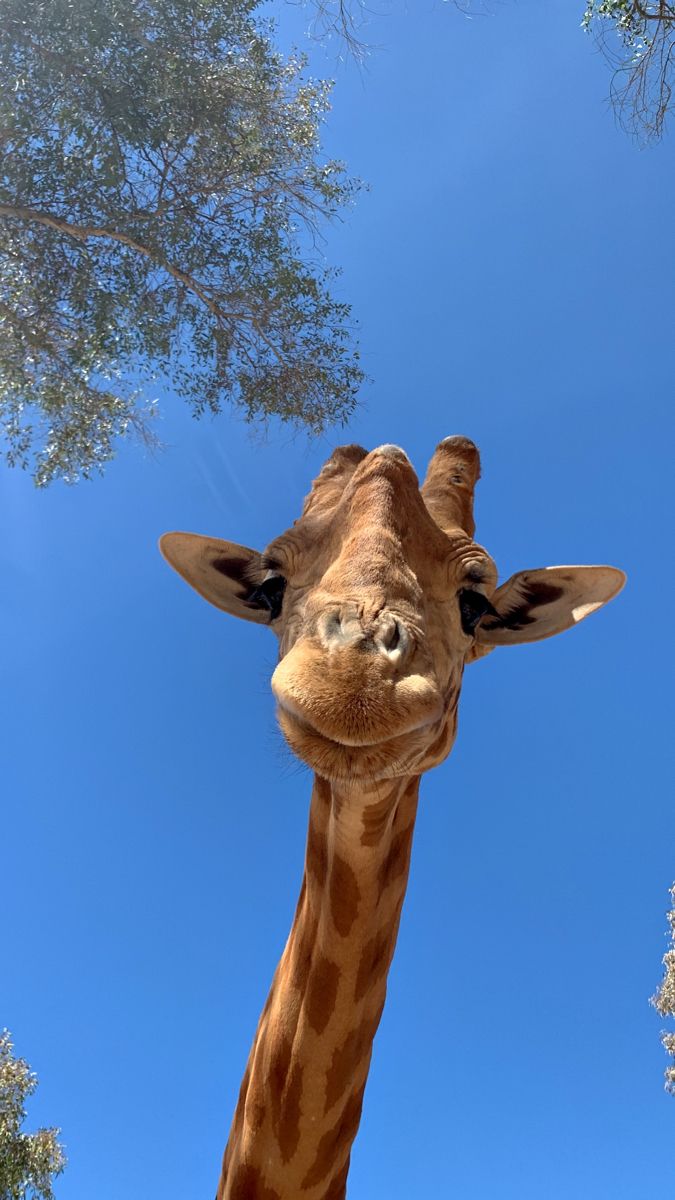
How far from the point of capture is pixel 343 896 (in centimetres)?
368

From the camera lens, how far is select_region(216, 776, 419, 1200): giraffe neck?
3.63 m

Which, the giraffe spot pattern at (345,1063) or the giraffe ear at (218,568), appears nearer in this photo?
the giraffe spot pattern at (345,1063)

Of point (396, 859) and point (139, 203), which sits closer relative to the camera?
point (396, 859)

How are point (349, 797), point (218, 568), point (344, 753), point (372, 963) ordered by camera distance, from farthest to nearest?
1. point (218, 568)
2. point (372, 963)
3. point (349, 797)
4. point (344, 753)

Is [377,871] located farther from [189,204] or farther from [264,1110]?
[189,204]

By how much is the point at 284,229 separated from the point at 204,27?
7.62ft

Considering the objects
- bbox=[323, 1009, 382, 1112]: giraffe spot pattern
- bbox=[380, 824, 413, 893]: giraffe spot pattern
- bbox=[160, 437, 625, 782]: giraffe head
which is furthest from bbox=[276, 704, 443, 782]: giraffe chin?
bbox=[323, 1009, 382, 1112]: giraffe spot pattern

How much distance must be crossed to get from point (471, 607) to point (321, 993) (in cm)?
188

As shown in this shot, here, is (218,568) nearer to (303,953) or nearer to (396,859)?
(396,859)

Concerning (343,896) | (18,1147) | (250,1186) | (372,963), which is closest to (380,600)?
(343,896)

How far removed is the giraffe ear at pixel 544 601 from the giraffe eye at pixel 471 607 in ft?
1.25

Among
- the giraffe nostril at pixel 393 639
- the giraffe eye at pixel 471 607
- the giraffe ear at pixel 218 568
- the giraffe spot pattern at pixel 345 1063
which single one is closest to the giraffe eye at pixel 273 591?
the giraffe ear at pixel 218 568

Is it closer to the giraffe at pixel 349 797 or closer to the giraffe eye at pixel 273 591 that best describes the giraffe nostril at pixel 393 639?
the giraffe at pixel 349 797

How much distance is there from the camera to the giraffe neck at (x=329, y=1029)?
3.63 metres
